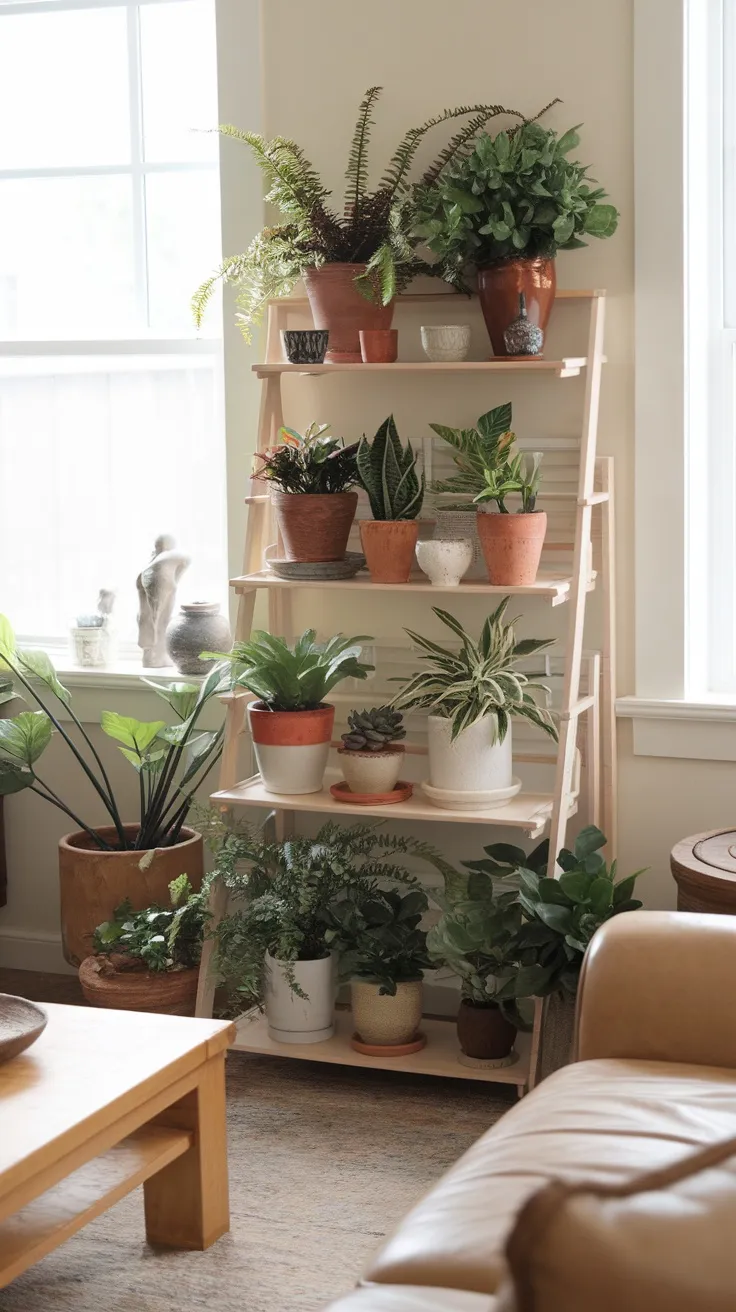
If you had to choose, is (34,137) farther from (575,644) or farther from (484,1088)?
(484,1088)

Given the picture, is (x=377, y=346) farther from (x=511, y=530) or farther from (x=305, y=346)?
(x=511, y=530)

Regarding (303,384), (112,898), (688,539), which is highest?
(303,384)

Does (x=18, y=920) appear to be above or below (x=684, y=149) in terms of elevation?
below

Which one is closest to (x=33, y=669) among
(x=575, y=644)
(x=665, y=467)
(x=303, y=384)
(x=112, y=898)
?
(x=112, y=898)

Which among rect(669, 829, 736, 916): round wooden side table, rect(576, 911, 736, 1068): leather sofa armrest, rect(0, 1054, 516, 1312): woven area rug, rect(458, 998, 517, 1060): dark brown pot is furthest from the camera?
rect(458, 998, 517, 1060): dark brown pot

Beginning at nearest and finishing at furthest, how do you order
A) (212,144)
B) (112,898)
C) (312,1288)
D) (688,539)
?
1. (312,1288)
2. (688,539)
3. (112,898)
4. (212,144)

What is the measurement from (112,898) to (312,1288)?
1.23 m

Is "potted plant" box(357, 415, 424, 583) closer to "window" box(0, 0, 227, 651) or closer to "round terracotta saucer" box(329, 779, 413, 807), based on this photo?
"round terracotta saucer" box(329, 779, 413, 807)

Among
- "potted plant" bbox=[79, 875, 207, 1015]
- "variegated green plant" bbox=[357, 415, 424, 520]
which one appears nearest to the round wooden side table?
"variegated green plant" bbox=[357, 415, 424, 520]

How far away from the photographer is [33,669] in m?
3.43

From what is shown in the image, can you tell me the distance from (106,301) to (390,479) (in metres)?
1.17

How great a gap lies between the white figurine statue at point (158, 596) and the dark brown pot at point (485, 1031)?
1.25m

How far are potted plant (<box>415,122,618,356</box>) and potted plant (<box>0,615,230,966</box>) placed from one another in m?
1.06

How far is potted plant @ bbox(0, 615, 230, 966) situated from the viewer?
10.8ft
